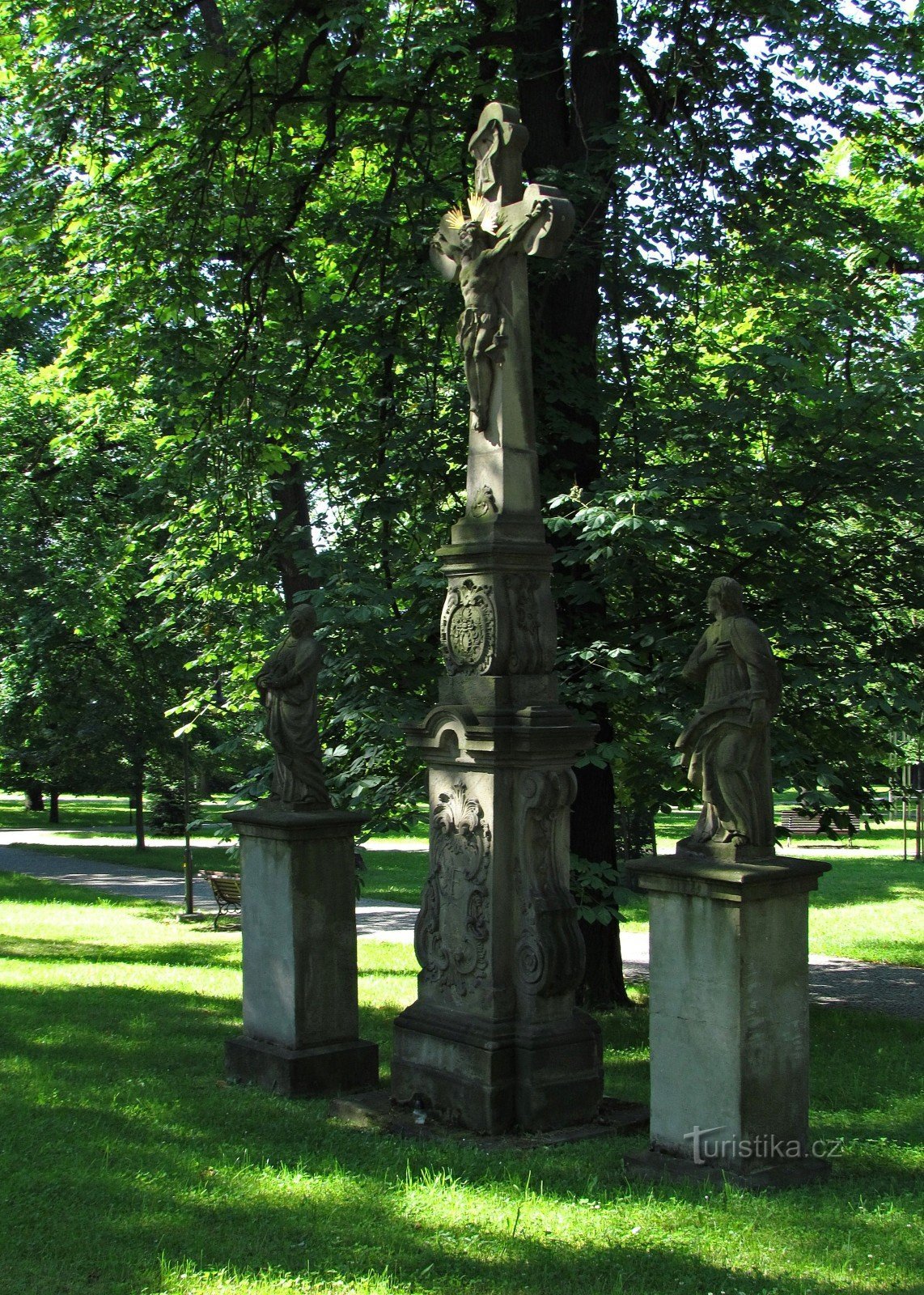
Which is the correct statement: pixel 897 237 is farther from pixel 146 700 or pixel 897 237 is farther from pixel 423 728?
pixel 146 700

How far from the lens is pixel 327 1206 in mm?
5895

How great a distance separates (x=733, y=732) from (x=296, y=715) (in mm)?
3291

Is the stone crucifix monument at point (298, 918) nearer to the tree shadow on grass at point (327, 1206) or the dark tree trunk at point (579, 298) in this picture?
the tree shadow on grass at point (327, 1206)

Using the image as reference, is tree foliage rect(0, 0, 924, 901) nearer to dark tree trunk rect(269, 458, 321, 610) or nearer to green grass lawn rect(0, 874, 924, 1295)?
dark tree trunk rect(269, 458, 321, 610)

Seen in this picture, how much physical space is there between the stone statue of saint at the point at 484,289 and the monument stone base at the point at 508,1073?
3.36 m

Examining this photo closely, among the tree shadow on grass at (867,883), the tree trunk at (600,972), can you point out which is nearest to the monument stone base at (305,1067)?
the tree trunk at (600,972)

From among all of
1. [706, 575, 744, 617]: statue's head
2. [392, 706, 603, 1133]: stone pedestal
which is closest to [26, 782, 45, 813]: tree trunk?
[392, 706, 603, 1133]: stone pedestal

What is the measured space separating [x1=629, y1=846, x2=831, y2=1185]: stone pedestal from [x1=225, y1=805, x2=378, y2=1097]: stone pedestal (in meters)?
2.63

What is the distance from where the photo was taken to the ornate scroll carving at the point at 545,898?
7.32 meters

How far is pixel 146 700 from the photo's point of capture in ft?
76.7

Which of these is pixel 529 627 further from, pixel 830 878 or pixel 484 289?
pixel 830 878

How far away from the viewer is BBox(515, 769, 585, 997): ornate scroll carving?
288 inches

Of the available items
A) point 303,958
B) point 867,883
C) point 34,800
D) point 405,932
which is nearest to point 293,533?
point 303,958

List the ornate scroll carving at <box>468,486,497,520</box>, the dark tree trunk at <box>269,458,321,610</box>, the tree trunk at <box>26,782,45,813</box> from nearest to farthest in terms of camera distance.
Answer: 1. the ornate scroll carving at <box>468,486,497,520</box>
2. the dark tree trunk at <box>269,458,321,610</box>
3. the tree trunk at <box>26,782,45,813</box>
